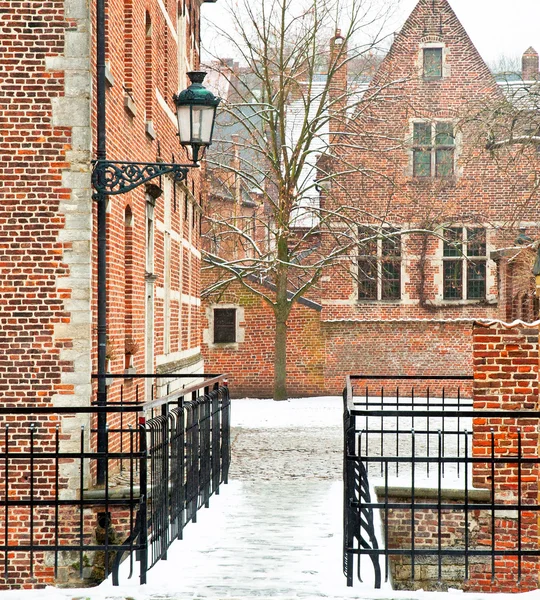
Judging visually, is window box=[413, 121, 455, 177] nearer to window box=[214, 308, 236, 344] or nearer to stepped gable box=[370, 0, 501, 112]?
stepped gable box=[370, 0, 501, 112]

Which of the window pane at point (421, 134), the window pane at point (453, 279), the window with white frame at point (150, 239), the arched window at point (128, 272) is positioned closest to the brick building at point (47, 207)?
the arched window at point (128, 272)

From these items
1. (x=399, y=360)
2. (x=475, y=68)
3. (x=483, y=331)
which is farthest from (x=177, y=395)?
(x=475, y=68)

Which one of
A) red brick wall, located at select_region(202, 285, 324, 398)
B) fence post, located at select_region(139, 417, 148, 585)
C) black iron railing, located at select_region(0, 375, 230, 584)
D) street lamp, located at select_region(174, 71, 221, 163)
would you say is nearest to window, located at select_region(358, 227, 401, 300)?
red brick wall, located at select_region(202, 285, 324, 398)

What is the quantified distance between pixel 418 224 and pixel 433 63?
4.81 meters

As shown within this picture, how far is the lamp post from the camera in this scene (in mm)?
9977

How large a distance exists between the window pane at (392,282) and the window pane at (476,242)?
212cm

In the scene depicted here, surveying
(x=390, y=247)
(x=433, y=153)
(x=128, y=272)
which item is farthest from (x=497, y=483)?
(x=433, y=153)

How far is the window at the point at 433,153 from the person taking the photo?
94.7 feet

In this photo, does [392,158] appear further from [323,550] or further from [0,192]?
[323,550]

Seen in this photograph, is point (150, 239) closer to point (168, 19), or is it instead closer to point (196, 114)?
point (168, 19)

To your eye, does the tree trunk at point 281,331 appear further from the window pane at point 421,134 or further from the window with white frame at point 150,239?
the window with white frame at point 150,239

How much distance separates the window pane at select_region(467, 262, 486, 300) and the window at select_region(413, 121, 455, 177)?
9.04ft

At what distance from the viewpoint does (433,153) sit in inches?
1146

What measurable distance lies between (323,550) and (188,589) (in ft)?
5.75
